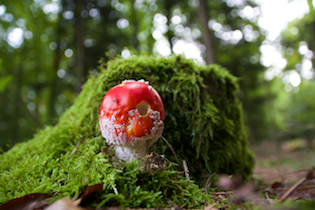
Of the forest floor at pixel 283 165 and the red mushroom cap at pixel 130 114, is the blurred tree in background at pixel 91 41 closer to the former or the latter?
the forest floor at pixel 283 165

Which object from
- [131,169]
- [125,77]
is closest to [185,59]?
[125,77]

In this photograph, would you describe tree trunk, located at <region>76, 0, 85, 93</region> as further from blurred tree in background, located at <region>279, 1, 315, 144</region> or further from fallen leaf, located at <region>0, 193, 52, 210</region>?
blurred tree in background, located at <region>279, 1, 315, 144</region>

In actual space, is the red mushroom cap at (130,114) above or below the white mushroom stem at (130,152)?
above

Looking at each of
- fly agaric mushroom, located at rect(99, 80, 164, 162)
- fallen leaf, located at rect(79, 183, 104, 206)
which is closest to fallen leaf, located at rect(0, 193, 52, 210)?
fallen leaf, located at rect(79, 183, 104, 206)

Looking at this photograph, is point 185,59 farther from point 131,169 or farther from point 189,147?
point 131,169

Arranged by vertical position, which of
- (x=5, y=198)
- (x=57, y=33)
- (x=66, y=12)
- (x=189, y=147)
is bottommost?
(x=189, y=147)

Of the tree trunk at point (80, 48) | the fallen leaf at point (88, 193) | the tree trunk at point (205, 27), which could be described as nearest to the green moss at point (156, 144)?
the fallen leaf at point (88, 193)
